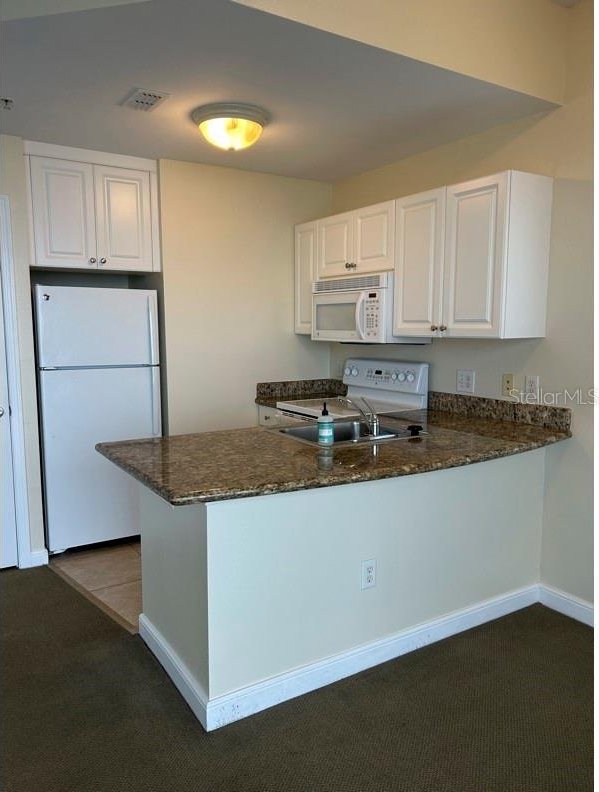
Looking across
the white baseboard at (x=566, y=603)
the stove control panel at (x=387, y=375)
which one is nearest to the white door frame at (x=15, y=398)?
the stove control panel at (x=387, y=375)

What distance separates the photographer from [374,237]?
336 cm

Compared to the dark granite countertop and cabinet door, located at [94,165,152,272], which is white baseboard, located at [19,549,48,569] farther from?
cabinet door, located at [94,165,152,272]

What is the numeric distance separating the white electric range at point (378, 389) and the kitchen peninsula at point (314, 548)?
66cm

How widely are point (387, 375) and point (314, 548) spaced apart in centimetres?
175

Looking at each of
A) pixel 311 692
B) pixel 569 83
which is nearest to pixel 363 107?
pixel 569 83

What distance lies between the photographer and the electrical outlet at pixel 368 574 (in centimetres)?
228

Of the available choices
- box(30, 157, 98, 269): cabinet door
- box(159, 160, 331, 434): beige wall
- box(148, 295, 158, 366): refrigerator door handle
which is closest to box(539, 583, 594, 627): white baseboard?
box(159, 160, 331, 434): beige wall

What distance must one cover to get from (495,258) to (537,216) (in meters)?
0.28

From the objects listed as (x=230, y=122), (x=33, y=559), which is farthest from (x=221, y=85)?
(x=33, y=559)

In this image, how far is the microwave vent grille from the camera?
3324 millimetres

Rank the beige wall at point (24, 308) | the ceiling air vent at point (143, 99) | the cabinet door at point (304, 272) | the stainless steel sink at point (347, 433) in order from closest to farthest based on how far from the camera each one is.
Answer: the ceiling air vent at point (143, 99)
the stainless steel sink at point (347, 433)
the beige wall at point (24, 308)
the cabinet door at point (304, 272)

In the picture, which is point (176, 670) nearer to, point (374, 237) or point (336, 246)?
point (374, 237)

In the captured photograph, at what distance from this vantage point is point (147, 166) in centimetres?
353

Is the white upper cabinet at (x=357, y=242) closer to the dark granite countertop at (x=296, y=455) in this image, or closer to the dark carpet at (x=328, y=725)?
the dark granite countertop at (x=296, y=455)
